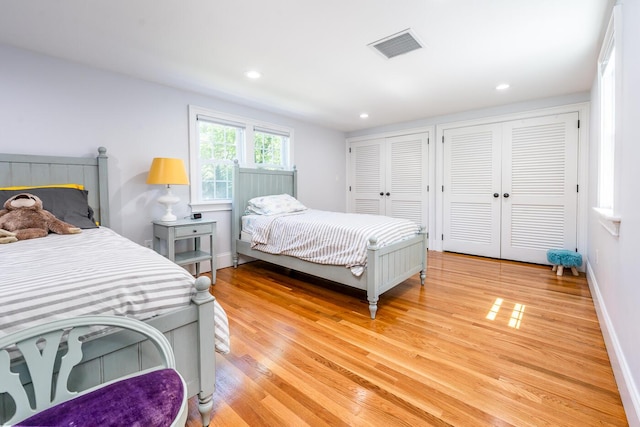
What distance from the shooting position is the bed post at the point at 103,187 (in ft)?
9.01

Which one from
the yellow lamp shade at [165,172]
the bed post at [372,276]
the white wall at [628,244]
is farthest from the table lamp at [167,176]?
the white wall at [628,244]

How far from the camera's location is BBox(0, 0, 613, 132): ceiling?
1.91m

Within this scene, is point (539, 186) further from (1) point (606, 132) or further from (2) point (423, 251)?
(2) point (423, 251)

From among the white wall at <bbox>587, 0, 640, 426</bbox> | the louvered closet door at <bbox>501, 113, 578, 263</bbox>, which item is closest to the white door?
the louvered closet door at <bbox>501, 113, 578, 263</bbox>

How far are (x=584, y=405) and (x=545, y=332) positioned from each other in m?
0.80

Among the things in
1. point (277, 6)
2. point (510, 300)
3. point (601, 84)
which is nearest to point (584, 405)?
point (510, 300)

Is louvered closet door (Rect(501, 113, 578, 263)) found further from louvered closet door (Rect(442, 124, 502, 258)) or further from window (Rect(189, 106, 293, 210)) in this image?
window (Rect(189, 106, 293, 210))

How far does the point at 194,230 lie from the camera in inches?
123

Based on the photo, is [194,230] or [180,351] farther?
[194,230]

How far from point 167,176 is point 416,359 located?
8.79 ft

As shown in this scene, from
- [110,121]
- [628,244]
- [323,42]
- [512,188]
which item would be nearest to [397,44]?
→ [323,42]

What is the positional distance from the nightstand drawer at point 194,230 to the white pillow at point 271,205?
2.24ft

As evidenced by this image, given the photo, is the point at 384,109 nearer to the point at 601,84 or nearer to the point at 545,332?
the point at 601,84

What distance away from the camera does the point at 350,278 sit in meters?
2.58
